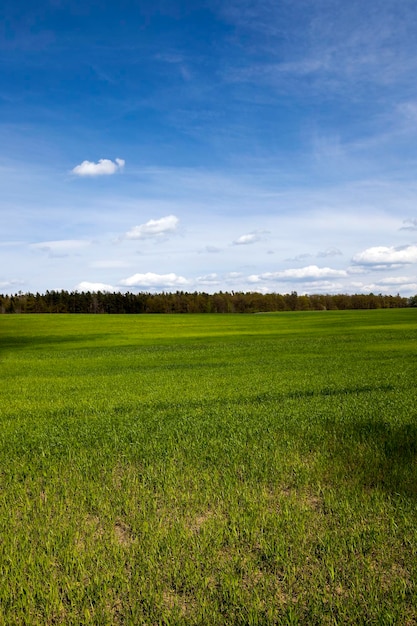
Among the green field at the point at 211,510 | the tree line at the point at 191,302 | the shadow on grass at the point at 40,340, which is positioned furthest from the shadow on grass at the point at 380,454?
the tree line at the point at 191,302

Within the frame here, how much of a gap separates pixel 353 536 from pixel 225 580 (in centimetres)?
179

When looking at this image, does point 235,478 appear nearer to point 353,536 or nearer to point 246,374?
point 353,536

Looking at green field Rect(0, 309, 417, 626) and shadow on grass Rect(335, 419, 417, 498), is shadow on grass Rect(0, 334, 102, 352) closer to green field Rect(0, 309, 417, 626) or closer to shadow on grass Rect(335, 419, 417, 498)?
green field Rect(0, 309, 417, 626)

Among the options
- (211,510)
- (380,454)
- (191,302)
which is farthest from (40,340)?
(191,302)

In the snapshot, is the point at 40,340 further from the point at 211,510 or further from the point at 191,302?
the point at 191,302

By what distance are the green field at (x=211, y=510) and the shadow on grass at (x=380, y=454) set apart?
41mm

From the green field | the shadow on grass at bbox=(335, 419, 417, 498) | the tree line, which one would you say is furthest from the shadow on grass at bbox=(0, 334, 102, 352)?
the tree line

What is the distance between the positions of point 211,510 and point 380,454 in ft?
12.6

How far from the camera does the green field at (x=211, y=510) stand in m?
4.73

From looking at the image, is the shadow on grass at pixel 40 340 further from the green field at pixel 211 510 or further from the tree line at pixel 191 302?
the tree line at pixel 191 302

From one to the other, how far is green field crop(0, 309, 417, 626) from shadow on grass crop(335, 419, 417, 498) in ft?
0.13

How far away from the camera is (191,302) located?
5950 inches

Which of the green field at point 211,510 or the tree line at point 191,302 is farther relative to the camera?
the tree line at point 191,302

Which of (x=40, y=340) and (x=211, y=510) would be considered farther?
(x=40, y=340)
